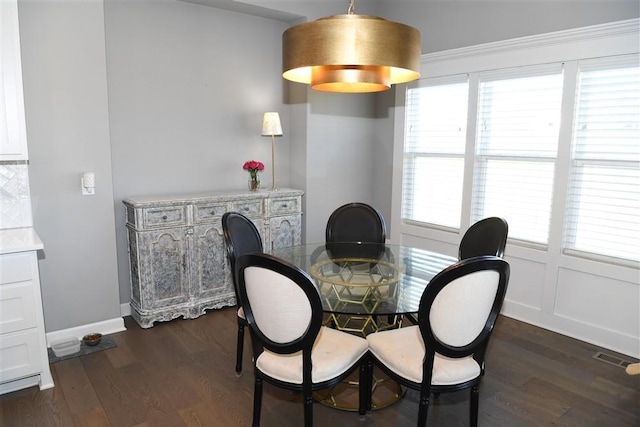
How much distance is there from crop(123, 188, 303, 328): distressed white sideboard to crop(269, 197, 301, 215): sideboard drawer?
5cm

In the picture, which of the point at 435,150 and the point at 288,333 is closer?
the point at 288,333

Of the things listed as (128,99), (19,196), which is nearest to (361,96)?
(128,99)

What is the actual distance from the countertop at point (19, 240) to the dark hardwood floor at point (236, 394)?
0.89 metres

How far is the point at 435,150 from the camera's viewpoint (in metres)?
4.49

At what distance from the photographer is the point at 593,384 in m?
2.81

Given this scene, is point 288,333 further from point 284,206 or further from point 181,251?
point 284,206

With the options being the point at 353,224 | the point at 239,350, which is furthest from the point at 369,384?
the point at 353,224

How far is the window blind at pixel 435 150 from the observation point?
4258 mm

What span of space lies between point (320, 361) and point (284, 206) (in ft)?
7.37

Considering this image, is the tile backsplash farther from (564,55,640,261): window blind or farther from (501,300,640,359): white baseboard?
(564,55,640,261): window blind

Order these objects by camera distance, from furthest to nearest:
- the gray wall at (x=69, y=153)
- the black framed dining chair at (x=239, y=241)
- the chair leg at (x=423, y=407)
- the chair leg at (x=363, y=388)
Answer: the gray wall at (x=69, y=153) < the black framed dining chair at (x=239, y=241) < the chair leg at (x=363, y=388) < the chair leg at (x=423, y=407)

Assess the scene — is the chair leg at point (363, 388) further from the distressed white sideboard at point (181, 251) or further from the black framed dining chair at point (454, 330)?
the distressed white sideboard at point (181, 251)

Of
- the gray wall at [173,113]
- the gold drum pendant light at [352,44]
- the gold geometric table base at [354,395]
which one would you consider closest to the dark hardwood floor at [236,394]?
the gold geometric table base at [354,395]

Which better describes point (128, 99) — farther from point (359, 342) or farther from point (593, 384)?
point (593, 384)
